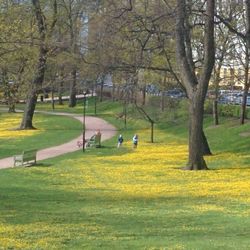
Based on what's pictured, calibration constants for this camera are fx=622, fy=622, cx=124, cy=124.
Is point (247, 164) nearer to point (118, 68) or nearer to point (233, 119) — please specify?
point (118, 68)

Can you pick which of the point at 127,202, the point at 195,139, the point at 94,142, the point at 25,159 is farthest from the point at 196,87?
the point at 94,142

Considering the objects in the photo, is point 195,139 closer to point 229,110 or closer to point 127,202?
point 127,202

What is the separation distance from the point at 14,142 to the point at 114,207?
29.1 meters

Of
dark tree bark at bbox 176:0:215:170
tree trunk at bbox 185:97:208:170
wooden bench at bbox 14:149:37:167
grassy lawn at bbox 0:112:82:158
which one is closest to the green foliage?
grassy lawn at bbox 0:112:82:158

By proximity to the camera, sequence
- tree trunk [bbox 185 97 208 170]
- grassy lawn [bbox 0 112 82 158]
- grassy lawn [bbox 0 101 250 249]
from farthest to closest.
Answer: grassy lawn [bbox 0 112 82 158]
tree trunk [bbox 185 97 208 170]
grassy lawn [bbox 0 101 250 249]

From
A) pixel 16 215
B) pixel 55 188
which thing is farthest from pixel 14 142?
pixel 16 215

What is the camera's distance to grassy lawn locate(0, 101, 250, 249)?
11000 millimetres

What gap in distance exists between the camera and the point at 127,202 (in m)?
17.4

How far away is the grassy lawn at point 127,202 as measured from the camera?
11.0 metres

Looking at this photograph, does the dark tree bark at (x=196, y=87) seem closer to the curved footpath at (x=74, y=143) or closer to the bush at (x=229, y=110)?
the curved footpath at (x=74, y=143)

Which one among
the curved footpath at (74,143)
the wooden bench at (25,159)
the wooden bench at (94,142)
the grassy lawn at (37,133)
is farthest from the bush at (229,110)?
the wooden bench at (25,159)

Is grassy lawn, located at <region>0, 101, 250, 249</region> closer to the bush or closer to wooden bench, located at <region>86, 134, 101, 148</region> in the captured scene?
wooden bench, located at <region>86, 134, 101, 148</region>

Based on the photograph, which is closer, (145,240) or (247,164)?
(145,240)

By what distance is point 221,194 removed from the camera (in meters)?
19.3
